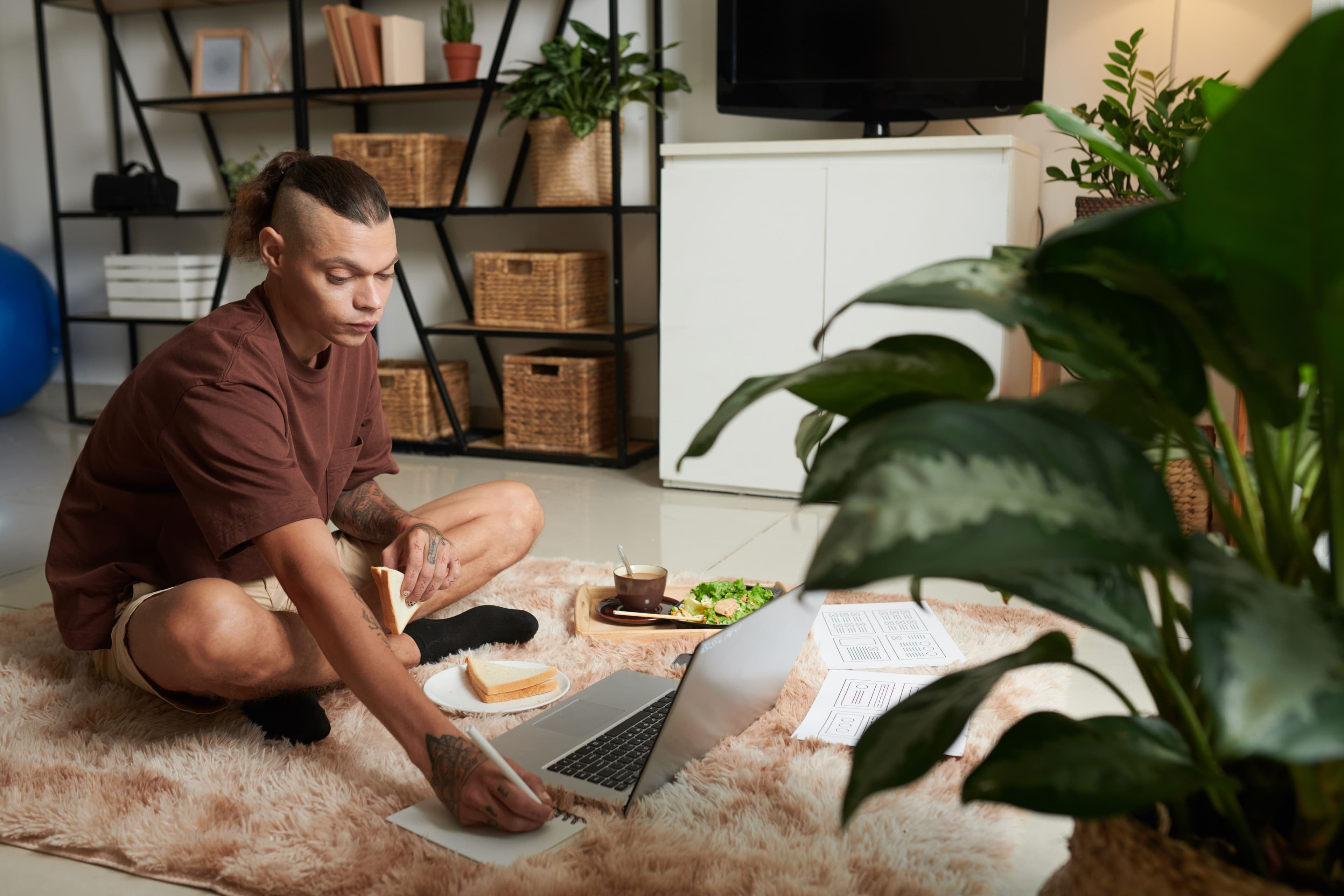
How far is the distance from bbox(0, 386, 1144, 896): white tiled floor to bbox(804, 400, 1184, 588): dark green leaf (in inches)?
32.8

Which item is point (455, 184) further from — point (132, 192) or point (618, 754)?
point (618, 754)

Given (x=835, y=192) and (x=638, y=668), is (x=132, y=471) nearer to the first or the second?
(x=638, y=668)

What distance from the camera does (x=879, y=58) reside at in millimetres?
2975

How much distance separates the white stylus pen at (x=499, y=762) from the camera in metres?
1.22

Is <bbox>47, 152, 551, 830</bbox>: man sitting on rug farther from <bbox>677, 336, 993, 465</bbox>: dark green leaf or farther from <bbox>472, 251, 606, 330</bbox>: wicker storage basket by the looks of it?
<bbox>472, 251, 606, 330</bbox>: wicker storage basket

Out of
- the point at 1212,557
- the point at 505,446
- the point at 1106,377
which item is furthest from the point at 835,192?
the point at 1212,557

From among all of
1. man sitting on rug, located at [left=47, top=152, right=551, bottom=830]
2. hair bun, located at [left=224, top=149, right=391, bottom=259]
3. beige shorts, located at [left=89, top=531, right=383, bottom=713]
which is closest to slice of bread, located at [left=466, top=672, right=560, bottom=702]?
man sitting on rug, located at [left=47, top=152, right=551, bottom=830]

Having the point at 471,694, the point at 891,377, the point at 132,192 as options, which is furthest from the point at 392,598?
the point at 132,192

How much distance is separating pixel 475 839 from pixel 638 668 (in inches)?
23.6

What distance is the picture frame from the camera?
159 inches

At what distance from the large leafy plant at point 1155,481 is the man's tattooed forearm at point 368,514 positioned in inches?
52.2

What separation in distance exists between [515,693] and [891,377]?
1180 millimetres

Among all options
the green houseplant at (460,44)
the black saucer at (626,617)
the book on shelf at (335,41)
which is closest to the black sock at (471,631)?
the black saucer at (626,617)

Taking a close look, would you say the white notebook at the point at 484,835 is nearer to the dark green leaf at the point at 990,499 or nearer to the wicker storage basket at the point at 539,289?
the dark green leaf at the point at 990,499
